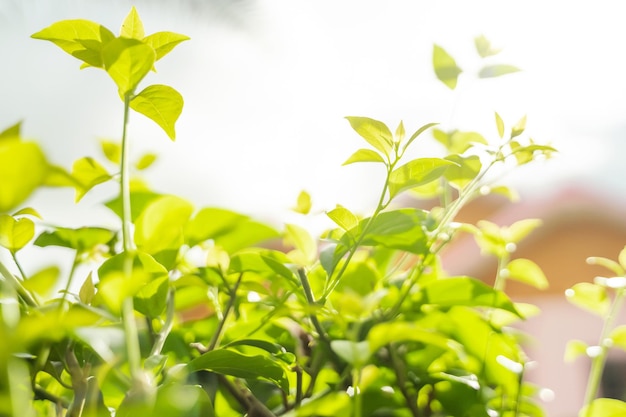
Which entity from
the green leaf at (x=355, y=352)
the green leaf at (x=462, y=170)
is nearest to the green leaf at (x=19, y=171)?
the green leaf at (x=355, y=352)

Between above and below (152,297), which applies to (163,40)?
above

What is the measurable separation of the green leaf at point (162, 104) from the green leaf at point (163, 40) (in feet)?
0.07

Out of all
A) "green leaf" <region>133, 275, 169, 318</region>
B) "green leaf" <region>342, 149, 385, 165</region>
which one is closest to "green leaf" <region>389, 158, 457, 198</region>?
"green leaf" <region>342, 149, 385, 165</region>

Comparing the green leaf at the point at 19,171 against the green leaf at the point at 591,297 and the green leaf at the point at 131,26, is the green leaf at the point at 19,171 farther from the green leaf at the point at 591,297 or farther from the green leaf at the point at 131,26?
the green leaf at the point at 591,297

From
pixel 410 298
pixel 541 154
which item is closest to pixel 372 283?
pixel 410 298

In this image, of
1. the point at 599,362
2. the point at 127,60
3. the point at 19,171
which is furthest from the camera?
the point at 599,362

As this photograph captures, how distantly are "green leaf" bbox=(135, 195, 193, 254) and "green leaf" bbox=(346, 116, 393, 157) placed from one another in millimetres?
81

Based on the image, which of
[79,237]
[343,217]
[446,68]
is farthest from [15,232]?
[446,68]

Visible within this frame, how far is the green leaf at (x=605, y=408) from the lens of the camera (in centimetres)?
30

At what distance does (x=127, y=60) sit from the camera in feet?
0.73

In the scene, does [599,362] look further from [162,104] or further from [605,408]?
[162,104]

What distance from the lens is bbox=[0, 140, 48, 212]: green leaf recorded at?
12cm

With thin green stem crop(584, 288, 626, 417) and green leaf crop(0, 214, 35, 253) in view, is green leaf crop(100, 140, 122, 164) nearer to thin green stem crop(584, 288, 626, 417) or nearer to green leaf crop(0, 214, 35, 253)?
green leaf crop(0, 214, 35, 253)

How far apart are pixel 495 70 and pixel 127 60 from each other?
9.7 inches
